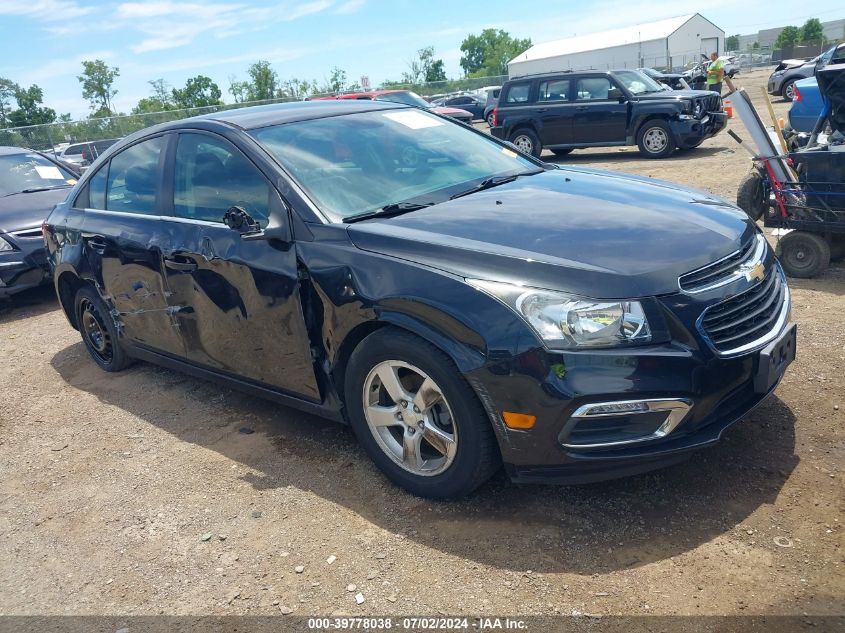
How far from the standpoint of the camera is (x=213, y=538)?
10.7 ft

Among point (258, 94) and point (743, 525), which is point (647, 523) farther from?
point (258, 94)

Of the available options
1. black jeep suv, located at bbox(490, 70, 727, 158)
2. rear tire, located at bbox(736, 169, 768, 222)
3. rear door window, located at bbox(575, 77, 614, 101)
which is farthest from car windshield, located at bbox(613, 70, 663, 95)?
rear tire, located at bbox(736, 169, 768, 222)

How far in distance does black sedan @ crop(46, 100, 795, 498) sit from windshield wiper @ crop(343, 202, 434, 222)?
0.01 meters

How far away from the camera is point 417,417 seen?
312 cm

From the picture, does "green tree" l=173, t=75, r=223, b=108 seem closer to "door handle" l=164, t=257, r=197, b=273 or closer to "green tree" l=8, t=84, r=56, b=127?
"green tree" l=8, t=84, r=56, b=127

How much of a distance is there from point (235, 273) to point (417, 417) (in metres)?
1.32

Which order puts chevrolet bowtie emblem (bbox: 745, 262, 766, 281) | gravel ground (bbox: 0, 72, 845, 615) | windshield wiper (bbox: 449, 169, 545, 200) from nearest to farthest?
1. gravel ground (bbox: 0, 72, 845, 615)
2. chevrolet bowtie emblem (bbox: 745, 262, 766, 281)
3. windshield wiper (bbox: 449, 169, 545, 200)

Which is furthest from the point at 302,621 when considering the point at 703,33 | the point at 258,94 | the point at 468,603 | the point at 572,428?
the point at 703,33

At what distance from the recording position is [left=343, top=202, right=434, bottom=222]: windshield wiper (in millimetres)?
3445

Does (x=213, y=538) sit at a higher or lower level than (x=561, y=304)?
lower

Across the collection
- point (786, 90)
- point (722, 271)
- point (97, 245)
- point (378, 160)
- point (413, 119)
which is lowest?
point (722, 271)

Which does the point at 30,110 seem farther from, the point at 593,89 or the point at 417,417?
the point at 417,417

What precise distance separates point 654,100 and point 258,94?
46.0 metres

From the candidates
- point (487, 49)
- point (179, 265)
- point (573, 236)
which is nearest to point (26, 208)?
point (179, 265)
